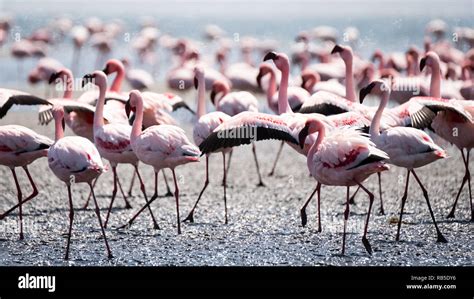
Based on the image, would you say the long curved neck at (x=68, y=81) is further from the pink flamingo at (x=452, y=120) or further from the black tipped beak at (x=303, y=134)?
the pink flamingo at (x=452, y=120)

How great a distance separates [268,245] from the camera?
689cm

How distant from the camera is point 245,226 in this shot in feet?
25.0

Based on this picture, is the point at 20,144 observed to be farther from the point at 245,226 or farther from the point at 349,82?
the point at 349,82

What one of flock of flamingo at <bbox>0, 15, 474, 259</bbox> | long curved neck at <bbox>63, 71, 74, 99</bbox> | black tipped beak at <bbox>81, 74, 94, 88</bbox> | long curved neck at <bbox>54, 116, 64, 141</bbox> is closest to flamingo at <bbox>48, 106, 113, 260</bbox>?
flock of flamingo at <bbox>0, 15, 474, 259</bbox>

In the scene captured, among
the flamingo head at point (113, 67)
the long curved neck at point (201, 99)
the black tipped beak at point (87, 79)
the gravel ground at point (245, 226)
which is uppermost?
the flamingo head at point (113, 67)

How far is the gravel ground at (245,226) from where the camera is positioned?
21.4 feet

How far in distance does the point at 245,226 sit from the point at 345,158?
1572 millimetres

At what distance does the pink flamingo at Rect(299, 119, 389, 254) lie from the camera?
20.5 feet

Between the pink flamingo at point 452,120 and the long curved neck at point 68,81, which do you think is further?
the long curved neck at point 68,81

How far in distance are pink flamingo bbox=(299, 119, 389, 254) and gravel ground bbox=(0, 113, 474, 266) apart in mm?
468

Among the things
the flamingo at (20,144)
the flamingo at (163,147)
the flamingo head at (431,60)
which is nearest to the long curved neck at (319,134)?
the flamingo at (163,147)

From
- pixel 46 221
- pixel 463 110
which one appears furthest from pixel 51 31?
pixel 463 110

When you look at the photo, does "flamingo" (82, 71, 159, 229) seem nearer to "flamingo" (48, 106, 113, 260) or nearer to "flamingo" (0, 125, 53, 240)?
"flamingo" (0, 125, 53, 240)

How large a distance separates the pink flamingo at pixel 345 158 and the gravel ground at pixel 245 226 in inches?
18.4
